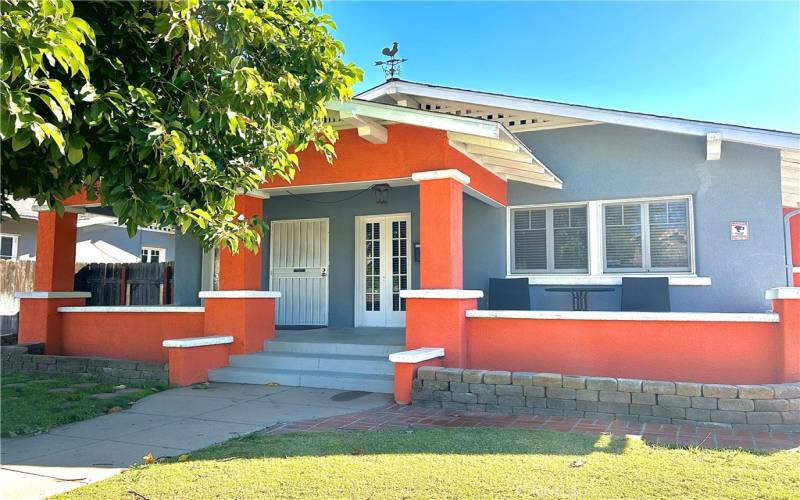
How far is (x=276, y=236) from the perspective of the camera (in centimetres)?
1226

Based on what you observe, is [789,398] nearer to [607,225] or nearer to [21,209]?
[607,225]

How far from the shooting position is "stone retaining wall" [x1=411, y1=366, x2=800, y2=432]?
5.67 meters

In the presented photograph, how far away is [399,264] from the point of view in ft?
36.5

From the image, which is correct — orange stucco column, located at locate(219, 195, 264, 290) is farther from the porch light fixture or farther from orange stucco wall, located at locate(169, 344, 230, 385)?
the porch light fixture

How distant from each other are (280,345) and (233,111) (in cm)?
606

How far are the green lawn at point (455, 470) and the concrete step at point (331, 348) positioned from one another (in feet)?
9.87

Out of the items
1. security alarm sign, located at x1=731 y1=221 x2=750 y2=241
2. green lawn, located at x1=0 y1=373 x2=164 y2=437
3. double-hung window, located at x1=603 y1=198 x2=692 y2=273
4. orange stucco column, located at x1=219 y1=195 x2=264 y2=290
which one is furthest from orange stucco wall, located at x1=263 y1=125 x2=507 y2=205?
security alarm sign, located at x1=731 y1=221 x2=750 y2=241

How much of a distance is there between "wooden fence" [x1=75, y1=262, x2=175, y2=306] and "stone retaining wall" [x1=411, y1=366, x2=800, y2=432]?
8840 mm

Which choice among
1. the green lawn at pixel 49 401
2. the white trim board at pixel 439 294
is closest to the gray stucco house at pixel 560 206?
the white trim board at pixel 439 294

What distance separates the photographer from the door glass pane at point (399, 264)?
11.1 meters

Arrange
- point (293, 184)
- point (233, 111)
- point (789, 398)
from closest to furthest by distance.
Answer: point (233, 111) < point (789, 398) < point (293, 184)

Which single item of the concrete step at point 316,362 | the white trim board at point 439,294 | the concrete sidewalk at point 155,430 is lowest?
the concrete sidewalk at point 155,430

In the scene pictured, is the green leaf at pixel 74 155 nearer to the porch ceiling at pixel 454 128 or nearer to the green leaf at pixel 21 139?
the green leaf at pixel 21 139

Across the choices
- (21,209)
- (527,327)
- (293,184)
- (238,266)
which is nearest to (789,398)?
(527,327)
